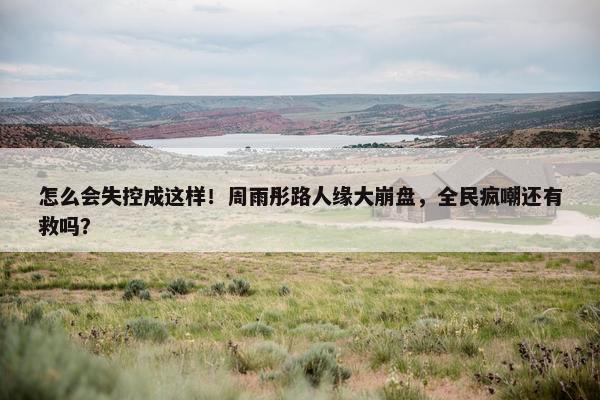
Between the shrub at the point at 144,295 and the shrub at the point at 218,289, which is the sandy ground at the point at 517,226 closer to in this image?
the shrub at the point at 218,289

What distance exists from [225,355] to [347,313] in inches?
217

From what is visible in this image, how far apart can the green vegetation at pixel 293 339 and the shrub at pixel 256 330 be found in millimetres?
18

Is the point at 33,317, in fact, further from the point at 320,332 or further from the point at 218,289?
the point at 218,289

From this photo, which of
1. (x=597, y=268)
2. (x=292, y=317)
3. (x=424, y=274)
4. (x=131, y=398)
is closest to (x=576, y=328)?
(x=292, y=317)

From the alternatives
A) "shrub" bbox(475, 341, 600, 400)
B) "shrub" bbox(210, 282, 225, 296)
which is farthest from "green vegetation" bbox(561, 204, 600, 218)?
"shrub" bbox(475, 341, 600, 400)

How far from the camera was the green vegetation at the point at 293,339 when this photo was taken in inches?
113

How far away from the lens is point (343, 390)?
16.3 feet

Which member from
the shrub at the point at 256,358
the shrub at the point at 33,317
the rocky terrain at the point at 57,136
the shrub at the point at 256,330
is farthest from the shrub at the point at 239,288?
the rocky terrain at the point at 57,136

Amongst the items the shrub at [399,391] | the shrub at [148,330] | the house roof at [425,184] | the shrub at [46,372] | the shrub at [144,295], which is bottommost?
the shrub at [144,295]

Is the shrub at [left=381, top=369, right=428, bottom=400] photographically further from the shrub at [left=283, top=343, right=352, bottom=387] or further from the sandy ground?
the sandy ground

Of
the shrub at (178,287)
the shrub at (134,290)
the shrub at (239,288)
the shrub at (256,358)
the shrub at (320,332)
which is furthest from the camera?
the shrub at (178,287)

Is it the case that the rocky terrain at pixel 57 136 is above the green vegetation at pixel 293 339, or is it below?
above

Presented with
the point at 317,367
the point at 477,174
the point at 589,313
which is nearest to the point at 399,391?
the point at 317,367

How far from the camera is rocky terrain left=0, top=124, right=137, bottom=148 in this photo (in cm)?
7875
